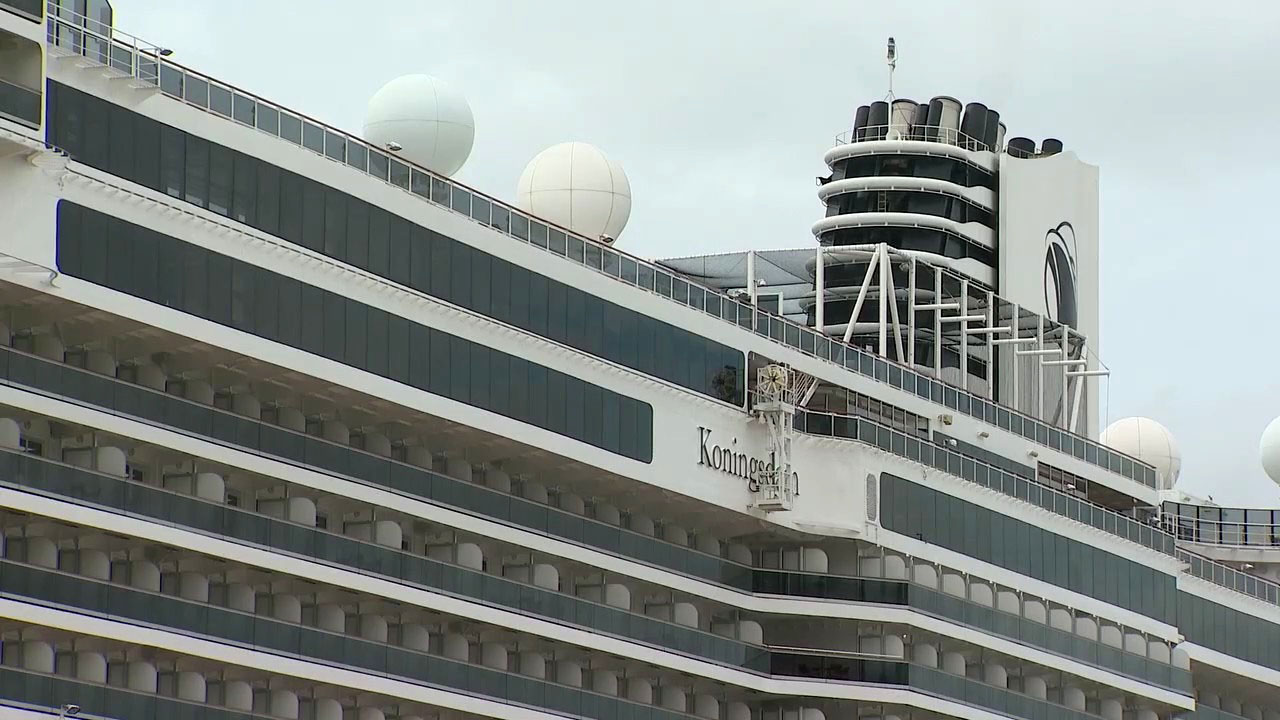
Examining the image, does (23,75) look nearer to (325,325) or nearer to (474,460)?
(325,325)

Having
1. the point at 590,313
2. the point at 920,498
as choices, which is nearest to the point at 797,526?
the point at 920,498

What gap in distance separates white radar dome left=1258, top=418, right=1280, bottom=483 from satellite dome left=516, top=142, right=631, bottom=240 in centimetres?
5091

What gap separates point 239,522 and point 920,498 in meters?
28.3

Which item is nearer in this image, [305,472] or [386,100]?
[305,472]

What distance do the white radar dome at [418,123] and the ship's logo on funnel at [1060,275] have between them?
43.6 m

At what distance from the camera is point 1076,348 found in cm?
10212

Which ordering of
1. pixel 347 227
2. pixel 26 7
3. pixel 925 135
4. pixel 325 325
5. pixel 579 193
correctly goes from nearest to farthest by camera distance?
pixel 26 7 → pixel 325 325 → pixel 347 227 → pixel 579 193 → pixel 925 135

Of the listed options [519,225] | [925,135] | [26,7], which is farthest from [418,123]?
[925,135]

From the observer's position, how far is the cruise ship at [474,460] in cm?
5300

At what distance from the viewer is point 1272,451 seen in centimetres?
11619

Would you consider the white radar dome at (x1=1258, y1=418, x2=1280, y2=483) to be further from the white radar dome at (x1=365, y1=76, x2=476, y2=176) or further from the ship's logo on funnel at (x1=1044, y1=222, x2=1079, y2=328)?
the white radar dome at (x1=365, y1=76, x2=476, y2=176)

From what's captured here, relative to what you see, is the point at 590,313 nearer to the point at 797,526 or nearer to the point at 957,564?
the point at 797,526

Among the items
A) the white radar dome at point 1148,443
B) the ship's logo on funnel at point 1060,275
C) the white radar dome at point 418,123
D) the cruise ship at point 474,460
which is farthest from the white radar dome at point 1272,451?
the white radar dome at point 418,123

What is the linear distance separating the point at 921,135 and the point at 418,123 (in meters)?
43.3
